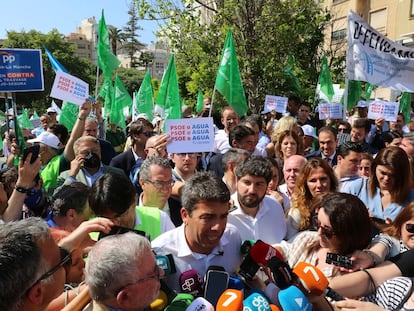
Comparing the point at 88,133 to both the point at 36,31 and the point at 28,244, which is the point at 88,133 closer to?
the point at 28,244

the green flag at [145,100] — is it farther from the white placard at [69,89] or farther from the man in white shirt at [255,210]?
the man in white shirt at [255,210]

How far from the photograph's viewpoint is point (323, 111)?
8.50 metres

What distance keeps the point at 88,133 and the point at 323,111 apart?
4977 mm

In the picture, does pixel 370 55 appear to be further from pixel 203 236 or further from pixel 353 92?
pixel 203 236

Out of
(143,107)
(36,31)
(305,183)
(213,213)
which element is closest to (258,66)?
(143,107)

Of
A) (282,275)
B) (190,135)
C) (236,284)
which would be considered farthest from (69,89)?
(282,275)

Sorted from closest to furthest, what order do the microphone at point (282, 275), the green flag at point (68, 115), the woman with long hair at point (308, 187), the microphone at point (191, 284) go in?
the microphone at point (282, 275)
the microphone at point (191, 284)
the woman with long hair at point (308, 187)
the green flag at point (68, 115)

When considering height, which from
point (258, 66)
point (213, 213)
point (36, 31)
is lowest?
point (213, 213)

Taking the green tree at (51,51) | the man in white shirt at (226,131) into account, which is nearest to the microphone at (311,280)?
the man in white shirt at (226,131)

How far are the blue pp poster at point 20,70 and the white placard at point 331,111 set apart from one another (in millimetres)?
5582

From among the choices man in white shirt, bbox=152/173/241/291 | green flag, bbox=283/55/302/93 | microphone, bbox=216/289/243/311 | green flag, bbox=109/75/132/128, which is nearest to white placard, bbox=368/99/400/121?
green flag, bbox=283/55/302/93

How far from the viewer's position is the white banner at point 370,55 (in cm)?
738

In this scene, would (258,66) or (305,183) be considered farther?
(258,66)

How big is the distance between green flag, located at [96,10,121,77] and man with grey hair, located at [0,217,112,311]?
6.30 meters
